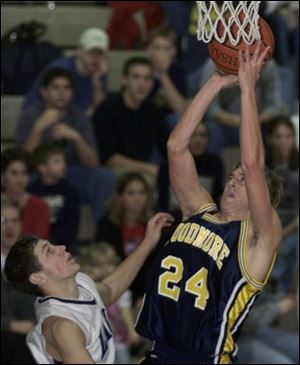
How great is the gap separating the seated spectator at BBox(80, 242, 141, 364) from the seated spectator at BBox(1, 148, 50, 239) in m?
0.43

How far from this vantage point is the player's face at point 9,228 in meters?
8.96

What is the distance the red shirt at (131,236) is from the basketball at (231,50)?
325 centimetres

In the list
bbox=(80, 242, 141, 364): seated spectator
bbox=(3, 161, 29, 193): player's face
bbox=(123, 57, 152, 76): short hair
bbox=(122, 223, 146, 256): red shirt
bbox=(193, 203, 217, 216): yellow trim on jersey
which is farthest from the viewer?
bbox=(123, 57, 152, 76): short hair

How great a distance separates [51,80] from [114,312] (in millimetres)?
1842

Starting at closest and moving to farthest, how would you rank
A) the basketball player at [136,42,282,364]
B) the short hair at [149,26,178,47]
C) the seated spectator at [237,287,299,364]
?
the basketball player at [136,42,282,364]
the seated spectator at [237,287,299,364]
the short hair at [149,26,178,47]

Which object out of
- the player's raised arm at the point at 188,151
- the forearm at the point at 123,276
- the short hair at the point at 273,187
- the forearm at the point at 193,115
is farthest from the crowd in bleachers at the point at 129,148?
the short hair at the point at 273,187

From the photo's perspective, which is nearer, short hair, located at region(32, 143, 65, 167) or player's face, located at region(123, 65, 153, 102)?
short hair, located at region(32, 143, 65, 167)

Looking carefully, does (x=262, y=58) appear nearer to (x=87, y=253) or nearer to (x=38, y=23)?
(x=87, y=253)

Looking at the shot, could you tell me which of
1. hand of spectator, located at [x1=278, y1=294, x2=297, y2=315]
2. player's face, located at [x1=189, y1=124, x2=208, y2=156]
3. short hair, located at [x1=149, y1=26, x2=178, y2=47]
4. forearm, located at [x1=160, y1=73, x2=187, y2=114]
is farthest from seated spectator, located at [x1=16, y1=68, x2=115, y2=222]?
hand of spectator, located at [x1=278, y1=294, x2=297, y2=315]

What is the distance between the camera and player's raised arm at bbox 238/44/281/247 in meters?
6.14

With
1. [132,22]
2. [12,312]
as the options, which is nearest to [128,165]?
[132,22]

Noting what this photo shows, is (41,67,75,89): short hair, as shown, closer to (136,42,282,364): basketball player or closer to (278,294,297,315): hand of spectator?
(278,294,297,315): hand of spectator

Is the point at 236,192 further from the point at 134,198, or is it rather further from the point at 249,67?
the point at 134,198

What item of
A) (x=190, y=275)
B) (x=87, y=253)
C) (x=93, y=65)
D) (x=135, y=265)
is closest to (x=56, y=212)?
(x=87, y=253)
